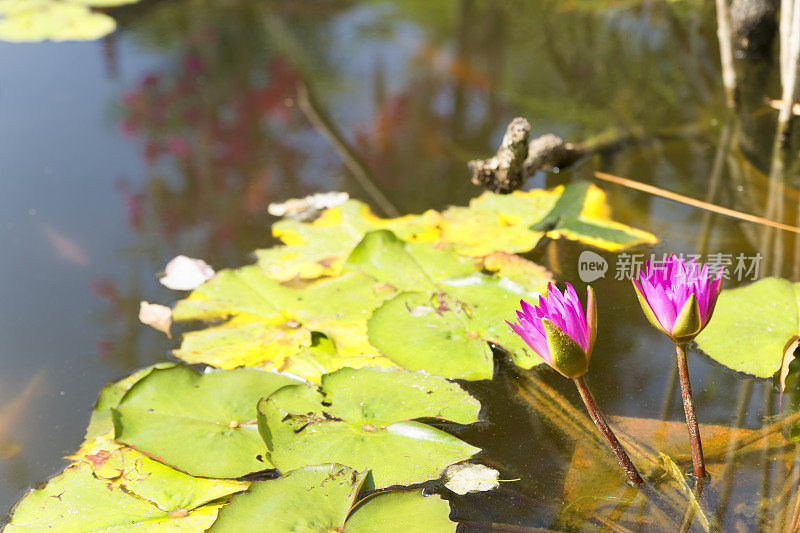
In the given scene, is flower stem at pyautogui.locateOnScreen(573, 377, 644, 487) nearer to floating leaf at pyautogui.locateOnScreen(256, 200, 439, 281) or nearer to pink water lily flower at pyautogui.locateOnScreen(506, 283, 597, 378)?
pink water lily flower at pyautogui.locateOnScreen(506, 283, 597, 378)

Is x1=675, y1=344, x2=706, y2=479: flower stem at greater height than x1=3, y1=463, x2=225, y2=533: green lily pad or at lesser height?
greater

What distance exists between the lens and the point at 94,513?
36.9 inches

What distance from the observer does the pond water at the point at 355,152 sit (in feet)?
3.67

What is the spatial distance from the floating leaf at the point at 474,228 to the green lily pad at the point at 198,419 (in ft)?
1.20

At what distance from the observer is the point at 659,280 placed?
808 mm

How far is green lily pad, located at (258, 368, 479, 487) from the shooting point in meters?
0.97

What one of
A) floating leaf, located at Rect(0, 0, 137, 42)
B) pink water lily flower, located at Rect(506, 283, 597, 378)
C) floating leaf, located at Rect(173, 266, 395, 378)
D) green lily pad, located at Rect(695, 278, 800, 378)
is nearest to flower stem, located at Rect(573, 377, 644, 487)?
pink water lily flower, located at Rect(506, 283, 597, 378)

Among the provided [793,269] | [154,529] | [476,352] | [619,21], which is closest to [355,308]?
[476,352]

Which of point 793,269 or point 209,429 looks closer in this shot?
point 209,429

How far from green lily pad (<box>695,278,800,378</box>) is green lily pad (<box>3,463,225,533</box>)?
829 mm

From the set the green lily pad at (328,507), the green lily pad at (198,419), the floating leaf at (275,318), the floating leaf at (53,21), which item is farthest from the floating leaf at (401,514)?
the floating leaf at (53,21)

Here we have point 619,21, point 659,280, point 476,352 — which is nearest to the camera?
point 659,280

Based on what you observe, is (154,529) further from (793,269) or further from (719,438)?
(793,269)

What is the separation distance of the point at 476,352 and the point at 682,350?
15.8 inches
